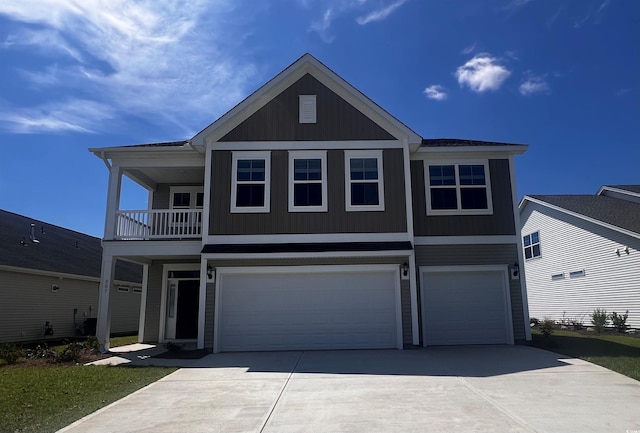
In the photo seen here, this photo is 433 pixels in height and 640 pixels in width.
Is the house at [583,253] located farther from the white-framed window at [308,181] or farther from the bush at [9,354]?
the bush at [9,354]

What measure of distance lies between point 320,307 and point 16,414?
7.67 metres

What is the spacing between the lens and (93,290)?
21.2 m

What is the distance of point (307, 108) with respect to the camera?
13734 millimetres

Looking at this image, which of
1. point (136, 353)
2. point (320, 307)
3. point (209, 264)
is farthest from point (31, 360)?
point (320, 307)

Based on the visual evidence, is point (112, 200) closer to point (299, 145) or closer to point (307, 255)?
point (299, 145)

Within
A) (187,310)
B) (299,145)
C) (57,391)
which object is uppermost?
(299,145)

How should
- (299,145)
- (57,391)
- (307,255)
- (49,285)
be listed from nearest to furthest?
(57,391), (307,255), (299,145), (49,285)

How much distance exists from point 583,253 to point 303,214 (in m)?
13.5

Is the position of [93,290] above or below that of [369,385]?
above

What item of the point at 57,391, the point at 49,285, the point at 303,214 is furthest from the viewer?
the point at 49,285

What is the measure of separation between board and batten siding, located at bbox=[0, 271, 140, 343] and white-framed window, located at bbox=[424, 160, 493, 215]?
39.6ft

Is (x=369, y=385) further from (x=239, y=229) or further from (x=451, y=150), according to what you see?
(x=451, y=150)

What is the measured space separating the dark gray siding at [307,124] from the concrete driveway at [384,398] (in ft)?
21.3

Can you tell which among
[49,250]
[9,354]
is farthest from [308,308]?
[49,250]
